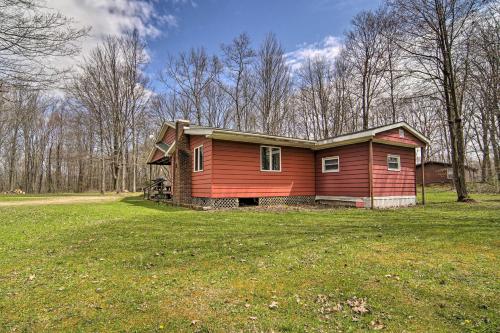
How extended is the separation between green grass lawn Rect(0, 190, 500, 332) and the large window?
730cm

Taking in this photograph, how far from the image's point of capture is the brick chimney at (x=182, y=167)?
13.9 m

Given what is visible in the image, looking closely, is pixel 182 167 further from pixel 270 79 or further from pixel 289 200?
pixel 270 79

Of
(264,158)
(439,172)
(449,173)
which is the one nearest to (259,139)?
(264,158)

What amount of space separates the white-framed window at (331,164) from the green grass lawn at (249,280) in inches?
287

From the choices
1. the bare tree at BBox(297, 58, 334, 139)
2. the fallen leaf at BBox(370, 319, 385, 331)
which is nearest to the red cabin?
the fallen leaf at BBox(370, 319, 385, 331)

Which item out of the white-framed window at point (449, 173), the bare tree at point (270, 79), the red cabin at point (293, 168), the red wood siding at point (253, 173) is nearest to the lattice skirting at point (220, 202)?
the red cabin at point (293, 168)

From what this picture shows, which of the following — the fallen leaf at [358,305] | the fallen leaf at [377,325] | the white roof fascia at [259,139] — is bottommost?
the fallen leaf at [377,325]

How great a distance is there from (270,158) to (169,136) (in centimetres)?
733

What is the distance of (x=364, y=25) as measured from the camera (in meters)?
23.9

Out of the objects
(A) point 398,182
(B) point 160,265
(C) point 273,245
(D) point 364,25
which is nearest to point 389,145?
(A) point 398,182

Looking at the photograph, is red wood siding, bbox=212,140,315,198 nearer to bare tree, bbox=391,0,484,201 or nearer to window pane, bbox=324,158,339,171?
window pane, bbox=324,158,339,171

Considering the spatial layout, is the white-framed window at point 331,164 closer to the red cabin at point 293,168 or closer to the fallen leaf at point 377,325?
the red cabin at point 293,168

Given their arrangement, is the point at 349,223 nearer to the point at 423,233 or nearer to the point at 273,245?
the point at 423,233

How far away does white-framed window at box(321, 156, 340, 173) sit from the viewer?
13.7 metres
